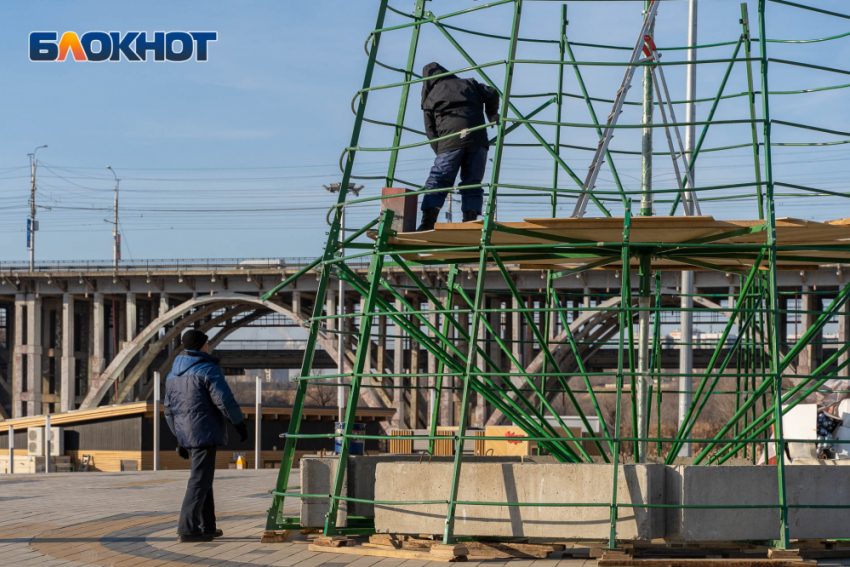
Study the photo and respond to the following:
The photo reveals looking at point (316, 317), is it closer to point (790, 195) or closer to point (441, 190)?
point (441, 190)

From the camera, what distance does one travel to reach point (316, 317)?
873 cm

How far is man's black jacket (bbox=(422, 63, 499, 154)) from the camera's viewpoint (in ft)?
30.4

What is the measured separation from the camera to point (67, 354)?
47750 millimetres

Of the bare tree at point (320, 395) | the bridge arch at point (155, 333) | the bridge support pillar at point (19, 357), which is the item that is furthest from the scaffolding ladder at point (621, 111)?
the bare tree at point (320, 395)

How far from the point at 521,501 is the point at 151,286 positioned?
136 feet

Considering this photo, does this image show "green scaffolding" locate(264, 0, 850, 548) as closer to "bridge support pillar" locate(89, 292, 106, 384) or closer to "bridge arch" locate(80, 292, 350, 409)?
"bridge arch" locate(80, 292, 350, 409)

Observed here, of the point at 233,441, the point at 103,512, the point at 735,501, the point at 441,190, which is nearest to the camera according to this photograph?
the point at 735,501

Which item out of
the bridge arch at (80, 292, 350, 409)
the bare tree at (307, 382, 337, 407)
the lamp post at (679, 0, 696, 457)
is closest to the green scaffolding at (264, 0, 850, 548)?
the lamp post at (679, 0, 696, 457)

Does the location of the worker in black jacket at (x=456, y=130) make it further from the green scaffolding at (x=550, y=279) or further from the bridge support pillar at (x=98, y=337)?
the bridge support pillar at (x=98, y=337)

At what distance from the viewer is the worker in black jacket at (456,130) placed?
9258 millimetres

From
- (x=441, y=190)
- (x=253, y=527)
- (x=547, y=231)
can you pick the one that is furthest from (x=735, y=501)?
(x=253, y=527)

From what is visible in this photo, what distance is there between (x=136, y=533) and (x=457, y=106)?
15.4 ft

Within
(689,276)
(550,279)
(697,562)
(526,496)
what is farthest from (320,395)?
(697,562)

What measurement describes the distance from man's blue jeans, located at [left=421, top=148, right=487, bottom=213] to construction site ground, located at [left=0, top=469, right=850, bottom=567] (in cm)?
325
